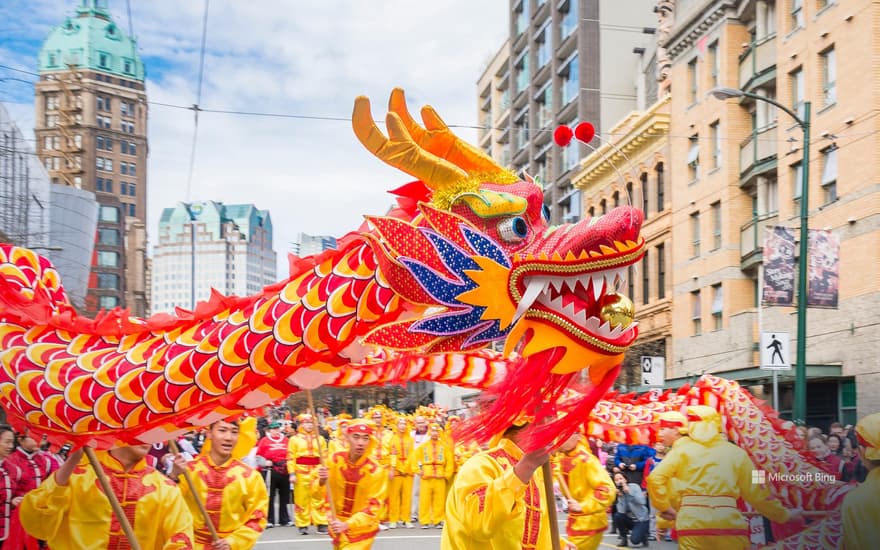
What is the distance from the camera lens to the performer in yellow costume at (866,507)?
5043mm

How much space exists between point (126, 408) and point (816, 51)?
528 inches

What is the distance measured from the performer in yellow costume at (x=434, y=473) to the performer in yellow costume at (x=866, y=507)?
1199 cm

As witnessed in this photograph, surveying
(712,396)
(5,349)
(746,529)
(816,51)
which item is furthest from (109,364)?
(816,51)

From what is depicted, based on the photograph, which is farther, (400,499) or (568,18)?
(568,18)

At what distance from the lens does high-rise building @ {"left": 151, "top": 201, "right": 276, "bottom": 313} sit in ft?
18.8

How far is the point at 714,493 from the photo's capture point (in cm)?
711

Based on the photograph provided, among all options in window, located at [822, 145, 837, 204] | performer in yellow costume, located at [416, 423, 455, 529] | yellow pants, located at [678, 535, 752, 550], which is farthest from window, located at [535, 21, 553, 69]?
yellow pants, located at [678, 535, 752, 550]

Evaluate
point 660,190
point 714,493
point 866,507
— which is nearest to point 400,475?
point 660,190

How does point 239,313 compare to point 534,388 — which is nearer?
point 534,388

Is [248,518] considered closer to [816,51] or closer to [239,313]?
[239,313]

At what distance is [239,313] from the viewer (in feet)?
13.9

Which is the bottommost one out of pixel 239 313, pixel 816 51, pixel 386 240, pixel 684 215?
pixel 239 313

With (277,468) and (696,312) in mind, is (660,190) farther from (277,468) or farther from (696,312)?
(277,468)

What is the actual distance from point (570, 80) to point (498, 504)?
91.9 ft
